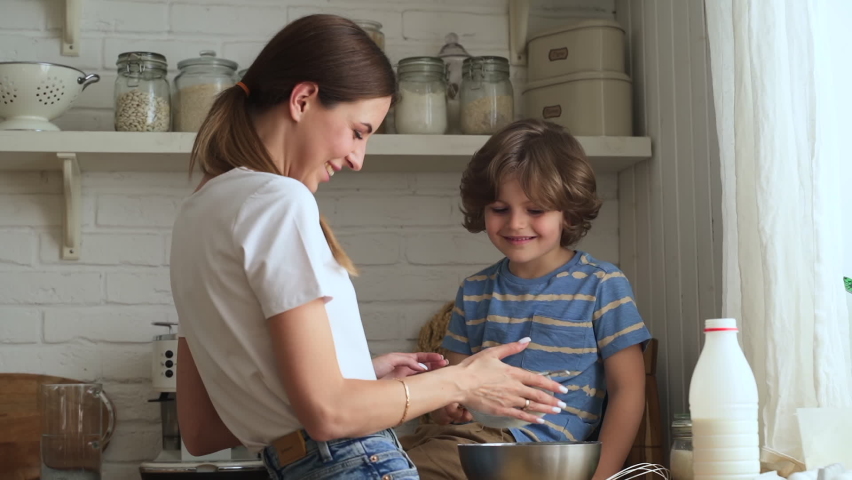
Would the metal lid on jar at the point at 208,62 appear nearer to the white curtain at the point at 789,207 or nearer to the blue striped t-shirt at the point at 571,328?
the blue striped t-shirt at the point at 571,328

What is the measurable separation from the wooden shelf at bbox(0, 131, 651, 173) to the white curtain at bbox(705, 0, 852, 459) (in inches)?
25.4

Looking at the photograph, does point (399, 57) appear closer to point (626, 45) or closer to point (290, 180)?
point (626, 45)

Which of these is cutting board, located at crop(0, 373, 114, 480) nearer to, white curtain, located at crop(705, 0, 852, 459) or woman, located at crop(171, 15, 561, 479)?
woman, located at crop(171, 15, 561, 479)

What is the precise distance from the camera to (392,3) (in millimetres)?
2406

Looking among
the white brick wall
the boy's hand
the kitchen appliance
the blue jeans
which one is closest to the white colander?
the white brick wall

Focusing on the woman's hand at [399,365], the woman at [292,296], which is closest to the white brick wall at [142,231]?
the woman's hand at [399,365]

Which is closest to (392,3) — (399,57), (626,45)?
(399,57)

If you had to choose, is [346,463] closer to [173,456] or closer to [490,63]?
[173,456]

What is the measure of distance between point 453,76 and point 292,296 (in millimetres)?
1415

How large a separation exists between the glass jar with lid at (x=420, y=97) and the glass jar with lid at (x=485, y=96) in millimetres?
64

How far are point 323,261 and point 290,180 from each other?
0.10 metres

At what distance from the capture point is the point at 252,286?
1.01m

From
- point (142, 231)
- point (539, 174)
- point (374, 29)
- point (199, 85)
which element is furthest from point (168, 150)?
point (539, 174)

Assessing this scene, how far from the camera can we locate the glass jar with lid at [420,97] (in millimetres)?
2174
